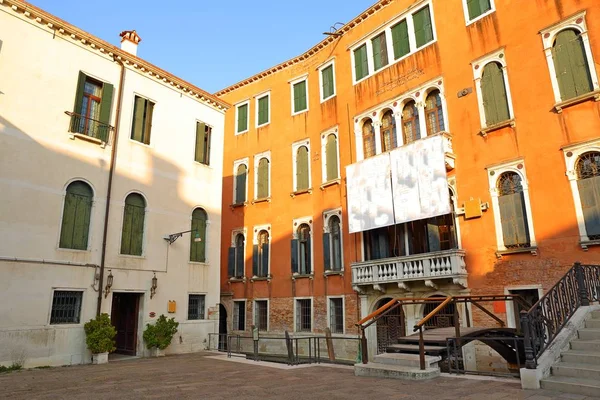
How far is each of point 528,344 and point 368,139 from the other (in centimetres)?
1286

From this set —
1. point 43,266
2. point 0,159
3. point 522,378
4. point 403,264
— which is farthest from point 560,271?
point 0,159

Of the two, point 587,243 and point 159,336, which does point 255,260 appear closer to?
point 159,336

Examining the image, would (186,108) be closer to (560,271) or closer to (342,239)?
(342,239)

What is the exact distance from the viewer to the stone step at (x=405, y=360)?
Result: 8.16m

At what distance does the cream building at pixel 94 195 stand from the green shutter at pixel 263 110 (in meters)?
5.15

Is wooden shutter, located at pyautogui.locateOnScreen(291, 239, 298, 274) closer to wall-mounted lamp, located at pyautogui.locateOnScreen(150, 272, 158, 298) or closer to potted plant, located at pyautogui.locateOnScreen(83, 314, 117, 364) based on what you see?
wall-mounted lamp, located at pyautogui.locateOnScreen(150, 272, 158, 298)

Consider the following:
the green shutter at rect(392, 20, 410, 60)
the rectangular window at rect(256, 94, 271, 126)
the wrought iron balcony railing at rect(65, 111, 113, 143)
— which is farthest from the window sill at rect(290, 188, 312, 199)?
the wrought iron balcony railing at rect(65, 111, 113, 143)

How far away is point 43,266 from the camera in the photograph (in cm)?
1243

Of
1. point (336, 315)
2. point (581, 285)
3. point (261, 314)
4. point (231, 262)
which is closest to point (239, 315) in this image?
point (261, 314)

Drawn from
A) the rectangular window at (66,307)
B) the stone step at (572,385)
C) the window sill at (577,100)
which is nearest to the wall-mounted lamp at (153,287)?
the rectangular window at (66,307)

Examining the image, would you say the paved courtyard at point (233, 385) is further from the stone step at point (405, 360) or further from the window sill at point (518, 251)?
the window sill at point (518, 251)

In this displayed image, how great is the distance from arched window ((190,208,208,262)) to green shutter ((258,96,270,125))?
773 cm

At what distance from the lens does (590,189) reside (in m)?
11.8

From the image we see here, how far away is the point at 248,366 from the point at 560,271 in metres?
9.18
